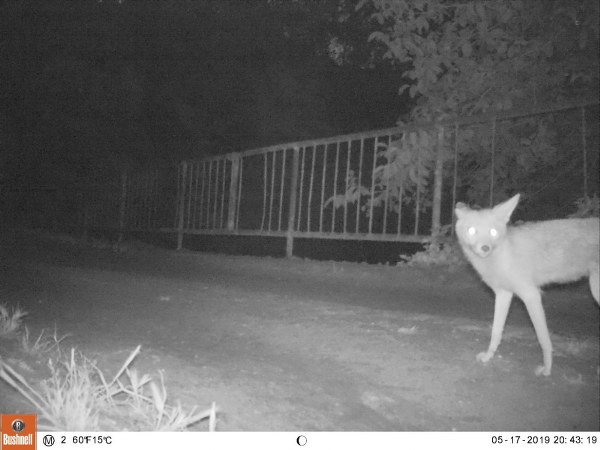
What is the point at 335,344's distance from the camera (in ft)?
11.2

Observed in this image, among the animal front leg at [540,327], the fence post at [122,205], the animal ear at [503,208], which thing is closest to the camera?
the animal front leg at [540,327]

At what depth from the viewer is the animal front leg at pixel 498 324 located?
3.10 m

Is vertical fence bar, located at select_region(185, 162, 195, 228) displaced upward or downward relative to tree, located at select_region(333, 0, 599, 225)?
downward

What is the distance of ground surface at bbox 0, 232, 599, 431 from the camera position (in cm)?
246

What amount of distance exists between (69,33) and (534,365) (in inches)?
556

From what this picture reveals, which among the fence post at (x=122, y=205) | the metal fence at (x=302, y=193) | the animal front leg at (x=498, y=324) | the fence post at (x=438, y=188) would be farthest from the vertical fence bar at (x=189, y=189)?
the animal front leg at (x=498, y=324)

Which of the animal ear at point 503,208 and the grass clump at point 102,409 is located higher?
the animal ear at point 503,208

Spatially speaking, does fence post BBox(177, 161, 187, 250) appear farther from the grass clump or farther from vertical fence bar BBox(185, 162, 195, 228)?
the grass clump

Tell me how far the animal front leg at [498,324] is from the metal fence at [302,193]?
2297mm

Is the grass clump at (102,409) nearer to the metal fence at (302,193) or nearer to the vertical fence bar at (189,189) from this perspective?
the metal fence at (302,193)

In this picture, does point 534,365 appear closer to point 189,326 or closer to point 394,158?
point 189,326

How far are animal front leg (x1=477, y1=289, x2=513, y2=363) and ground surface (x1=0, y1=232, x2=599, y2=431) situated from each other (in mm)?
57

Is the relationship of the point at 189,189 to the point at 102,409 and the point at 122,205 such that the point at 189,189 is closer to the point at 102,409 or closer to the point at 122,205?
the point at 122,205
